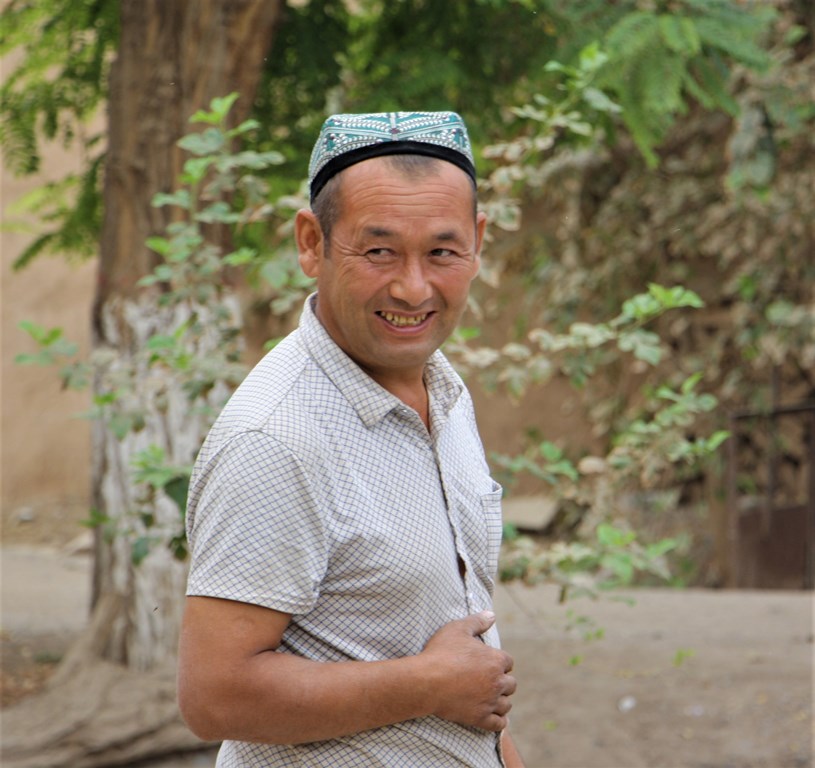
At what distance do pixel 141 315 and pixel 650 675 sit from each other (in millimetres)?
2479

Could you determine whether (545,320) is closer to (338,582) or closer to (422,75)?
(422,75)

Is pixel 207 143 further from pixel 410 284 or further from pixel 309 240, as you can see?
pixel 410 284

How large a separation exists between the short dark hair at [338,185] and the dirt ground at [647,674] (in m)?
2.23

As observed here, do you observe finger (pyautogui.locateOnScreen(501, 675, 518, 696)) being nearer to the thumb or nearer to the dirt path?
the thumb

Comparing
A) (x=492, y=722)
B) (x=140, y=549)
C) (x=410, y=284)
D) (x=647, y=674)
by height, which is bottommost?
(x=647, y=674)

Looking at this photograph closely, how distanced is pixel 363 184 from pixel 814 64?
5652 millimetres

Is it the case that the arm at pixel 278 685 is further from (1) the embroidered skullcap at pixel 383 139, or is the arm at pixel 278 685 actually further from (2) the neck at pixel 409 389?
(1) the embroidered skullcap at pixel 383 139

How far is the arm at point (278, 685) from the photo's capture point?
1.39 metres

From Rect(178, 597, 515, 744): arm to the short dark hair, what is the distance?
0.50 m

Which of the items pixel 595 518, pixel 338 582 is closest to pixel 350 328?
pixel 338 582

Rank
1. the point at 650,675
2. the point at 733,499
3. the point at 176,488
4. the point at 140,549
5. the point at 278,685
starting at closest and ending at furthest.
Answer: the point at 278,685 < the point at 176,488 < the point at 140,549 < the point at 650,675 < the point at 733,499

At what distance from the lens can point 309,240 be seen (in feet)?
5.42

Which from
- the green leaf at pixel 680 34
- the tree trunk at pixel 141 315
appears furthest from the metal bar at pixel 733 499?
the tree trunk at pixel 141 315

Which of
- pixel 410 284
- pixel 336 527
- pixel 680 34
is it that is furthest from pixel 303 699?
pixel 680 34
